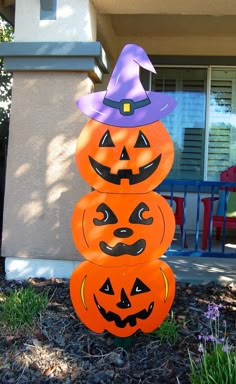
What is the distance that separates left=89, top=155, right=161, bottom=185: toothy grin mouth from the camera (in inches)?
121

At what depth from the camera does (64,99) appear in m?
4.50

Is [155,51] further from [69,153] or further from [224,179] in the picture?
[69,153]

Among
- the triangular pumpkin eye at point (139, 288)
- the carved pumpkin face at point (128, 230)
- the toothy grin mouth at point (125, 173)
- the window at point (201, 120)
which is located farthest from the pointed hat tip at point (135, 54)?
the window at point (201, 120)

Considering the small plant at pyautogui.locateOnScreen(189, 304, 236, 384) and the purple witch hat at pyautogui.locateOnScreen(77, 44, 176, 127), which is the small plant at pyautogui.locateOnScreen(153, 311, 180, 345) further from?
the purple witch hat at pyautogui.locateOnScreen(77, 44, 176, 127)

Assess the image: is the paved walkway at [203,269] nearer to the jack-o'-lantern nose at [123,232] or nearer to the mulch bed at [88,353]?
the mulch bed at [88,353]

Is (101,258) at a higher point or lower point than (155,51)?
lower

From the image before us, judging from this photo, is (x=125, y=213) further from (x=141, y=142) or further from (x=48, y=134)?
(x=48, y=134)

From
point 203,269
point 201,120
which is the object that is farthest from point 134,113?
point 201,120

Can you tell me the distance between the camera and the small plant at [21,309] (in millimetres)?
3389

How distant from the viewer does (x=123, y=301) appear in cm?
310

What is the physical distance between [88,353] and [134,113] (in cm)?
172

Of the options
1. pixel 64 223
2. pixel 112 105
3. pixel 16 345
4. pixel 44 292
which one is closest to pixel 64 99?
pixel 64 223

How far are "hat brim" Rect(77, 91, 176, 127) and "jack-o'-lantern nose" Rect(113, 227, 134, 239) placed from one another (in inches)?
28.3

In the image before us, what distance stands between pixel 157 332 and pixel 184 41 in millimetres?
4872
